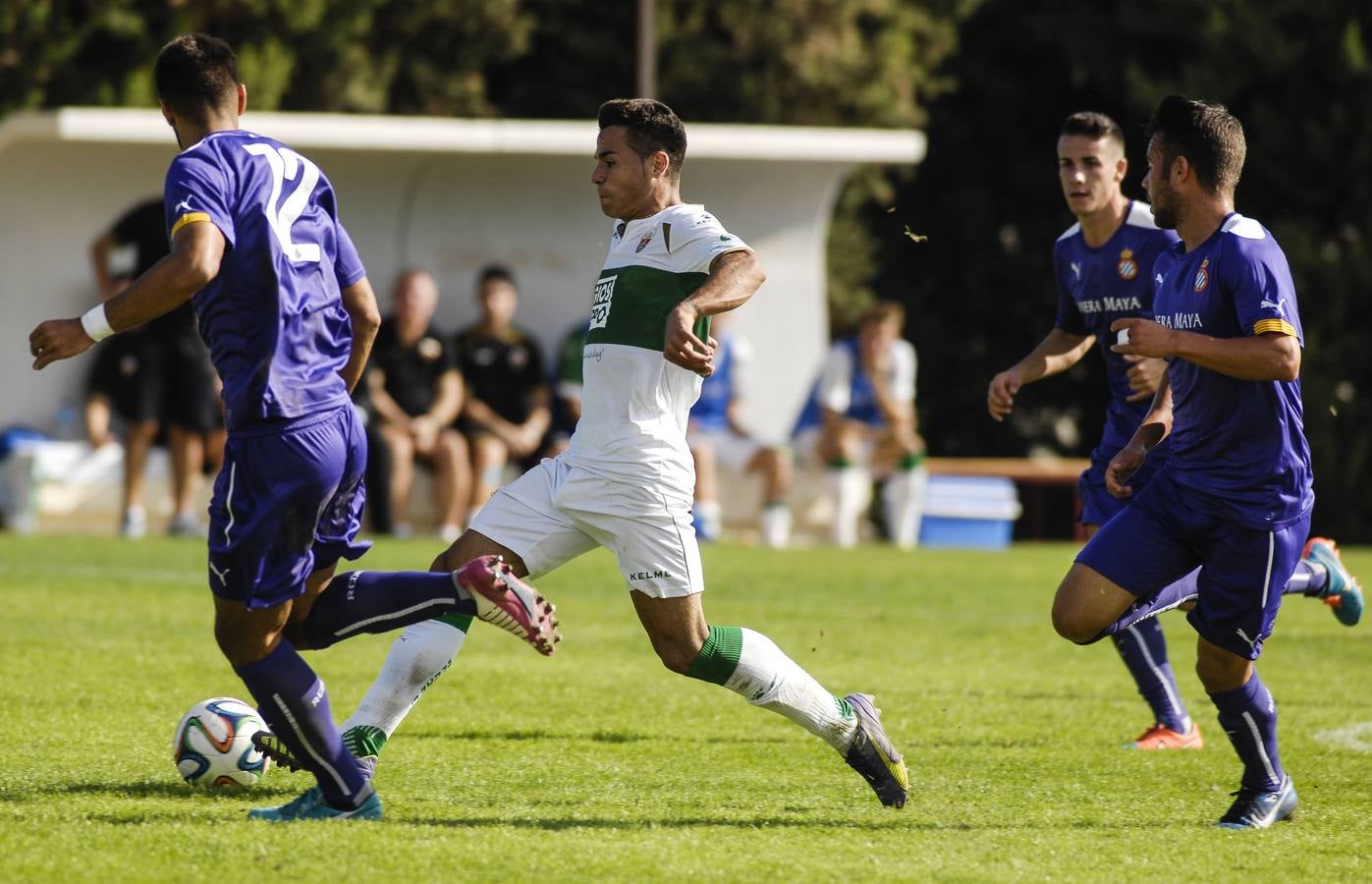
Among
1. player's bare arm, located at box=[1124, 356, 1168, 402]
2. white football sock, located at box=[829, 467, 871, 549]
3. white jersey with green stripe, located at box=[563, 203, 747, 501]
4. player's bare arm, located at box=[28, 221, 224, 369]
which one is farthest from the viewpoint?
white football sock, located at box=[829, 467, 871, 549]

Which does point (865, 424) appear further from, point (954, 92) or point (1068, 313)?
point (954, 92)

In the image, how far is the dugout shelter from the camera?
15.9 meters

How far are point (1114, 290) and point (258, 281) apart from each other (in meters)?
3.54

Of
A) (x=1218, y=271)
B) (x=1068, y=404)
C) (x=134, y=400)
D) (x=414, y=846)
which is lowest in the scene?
(x=1068, y=404)

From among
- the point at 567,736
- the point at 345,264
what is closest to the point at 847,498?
the point at 567,736

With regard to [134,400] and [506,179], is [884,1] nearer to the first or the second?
[506,179]

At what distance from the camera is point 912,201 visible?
24656mm

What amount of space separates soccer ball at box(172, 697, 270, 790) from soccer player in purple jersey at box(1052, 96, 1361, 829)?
2.49 metres

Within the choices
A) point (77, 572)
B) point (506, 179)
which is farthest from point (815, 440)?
point (77, 572)

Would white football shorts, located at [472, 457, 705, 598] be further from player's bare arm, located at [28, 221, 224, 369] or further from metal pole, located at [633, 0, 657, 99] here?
metal pole, located at [633, 0, 657, 99]

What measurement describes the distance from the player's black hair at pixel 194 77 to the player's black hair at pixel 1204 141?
2.72 meters

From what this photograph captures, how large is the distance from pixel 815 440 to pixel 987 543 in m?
2.24

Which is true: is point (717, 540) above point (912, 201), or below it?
below

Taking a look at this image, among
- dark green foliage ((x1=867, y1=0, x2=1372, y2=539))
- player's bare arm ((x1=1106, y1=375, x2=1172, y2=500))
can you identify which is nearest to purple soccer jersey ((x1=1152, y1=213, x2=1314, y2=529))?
player's bare arm ((x1=1106, y1=375, x2=1172, y2=500))
